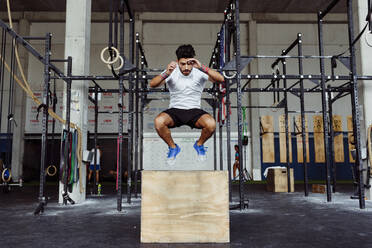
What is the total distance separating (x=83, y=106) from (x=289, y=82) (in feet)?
30.1

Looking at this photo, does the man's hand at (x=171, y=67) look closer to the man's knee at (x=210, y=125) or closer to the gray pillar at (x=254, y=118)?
the man's knee at (x=210, y=125)

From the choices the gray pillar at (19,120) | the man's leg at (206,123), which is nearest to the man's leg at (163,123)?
the man's leg at (206,123)

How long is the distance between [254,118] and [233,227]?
9168mm

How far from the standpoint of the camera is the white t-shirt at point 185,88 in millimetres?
2746

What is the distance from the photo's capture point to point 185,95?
109 inches

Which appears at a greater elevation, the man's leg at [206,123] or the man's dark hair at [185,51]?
the man's dark hair at [185,51]

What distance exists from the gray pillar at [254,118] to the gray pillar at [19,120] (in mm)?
8393

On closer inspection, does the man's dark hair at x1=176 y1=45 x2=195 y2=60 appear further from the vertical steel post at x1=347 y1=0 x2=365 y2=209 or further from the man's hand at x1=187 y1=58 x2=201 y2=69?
the vertical steel post at x1=347 y1=0 x2=365 y2=209

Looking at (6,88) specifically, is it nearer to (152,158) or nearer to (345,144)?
(152,158)

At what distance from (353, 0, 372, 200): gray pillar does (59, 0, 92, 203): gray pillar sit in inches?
182

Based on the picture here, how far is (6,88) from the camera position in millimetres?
11812

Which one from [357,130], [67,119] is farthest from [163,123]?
[357,130]

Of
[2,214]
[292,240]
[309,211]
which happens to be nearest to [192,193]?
[292,240]

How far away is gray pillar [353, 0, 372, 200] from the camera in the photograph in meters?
5.21
